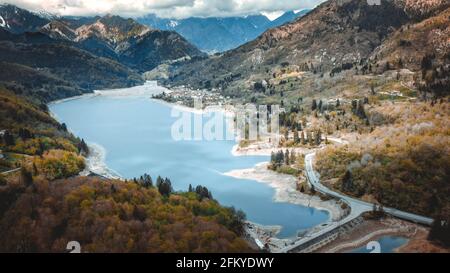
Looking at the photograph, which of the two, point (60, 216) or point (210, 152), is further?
point (210, 152)

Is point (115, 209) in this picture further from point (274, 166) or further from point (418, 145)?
point (418, 145)

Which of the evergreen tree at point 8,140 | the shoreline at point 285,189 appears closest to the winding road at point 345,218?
the shoreline at point 285,189

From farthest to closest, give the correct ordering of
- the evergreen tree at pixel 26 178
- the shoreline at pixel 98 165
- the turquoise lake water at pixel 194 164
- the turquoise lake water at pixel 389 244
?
the shoreline at pixel 98 165 → the turquoise lake water at pixel 194 164 → the evergreen tree at pixel 26 178 → the turquoise lake water at pixel 389 244

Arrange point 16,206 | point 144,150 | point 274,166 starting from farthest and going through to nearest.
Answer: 1. point 144,150
2. point 274,166
3. point 16,206

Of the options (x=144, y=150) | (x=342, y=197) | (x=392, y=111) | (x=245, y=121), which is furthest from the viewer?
(x=245, y=121)

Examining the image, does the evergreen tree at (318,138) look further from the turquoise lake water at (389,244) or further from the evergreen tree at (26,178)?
the evergreen tree at (26,178)

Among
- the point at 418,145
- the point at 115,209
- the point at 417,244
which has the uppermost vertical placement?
the point at 418,145

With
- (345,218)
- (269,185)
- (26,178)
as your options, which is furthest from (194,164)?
(345,218)
